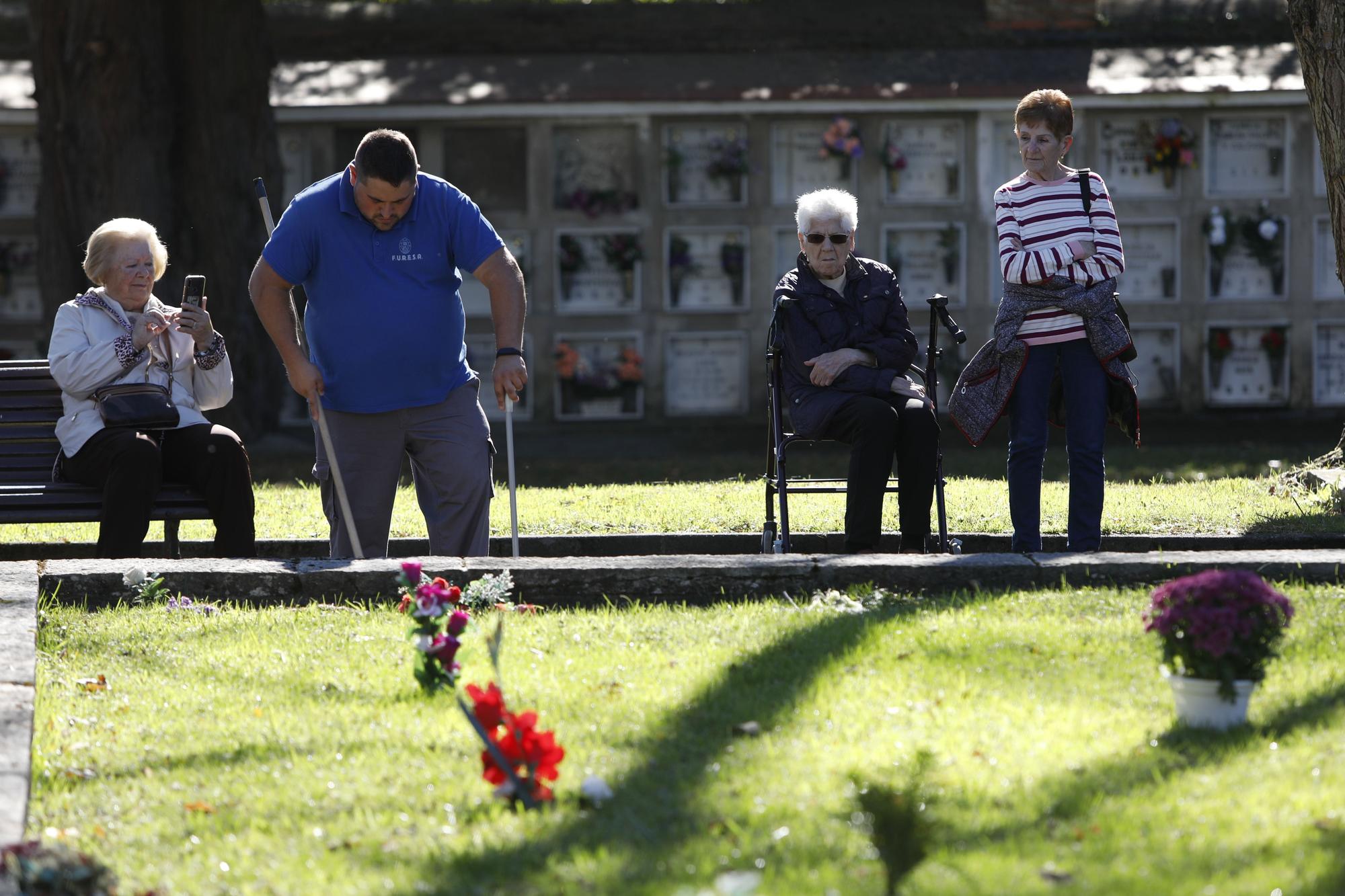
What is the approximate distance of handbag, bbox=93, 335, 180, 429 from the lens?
6141 mm

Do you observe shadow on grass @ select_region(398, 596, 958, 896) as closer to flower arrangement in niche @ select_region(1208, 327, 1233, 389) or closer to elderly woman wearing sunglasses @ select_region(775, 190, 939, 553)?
elderly woman wearing sunglasses @ select_region(775, 190, 939, 553)

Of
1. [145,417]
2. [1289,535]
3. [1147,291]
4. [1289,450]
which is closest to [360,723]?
[145,417]

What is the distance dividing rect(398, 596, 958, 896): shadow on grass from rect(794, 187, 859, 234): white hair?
2.09m

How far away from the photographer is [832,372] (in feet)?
20.4

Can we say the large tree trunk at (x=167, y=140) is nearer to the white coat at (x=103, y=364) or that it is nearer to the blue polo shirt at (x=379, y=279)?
the white coat at (x=103, y=364)

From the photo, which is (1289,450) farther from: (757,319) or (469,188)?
(469,188)

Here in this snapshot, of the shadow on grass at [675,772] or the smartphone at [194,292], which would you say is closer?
the shadow on grass at [675,772]

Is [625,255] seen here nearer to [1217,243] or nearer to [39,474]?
[1217,243]

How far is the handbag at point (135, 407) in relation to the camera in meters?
6.14

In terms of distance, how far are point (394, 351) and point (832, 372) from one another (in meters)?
1.61

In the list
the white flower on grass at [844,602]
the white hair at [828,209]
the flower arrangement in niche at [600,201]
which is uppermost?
the flower arrangement in niche at [600,201]

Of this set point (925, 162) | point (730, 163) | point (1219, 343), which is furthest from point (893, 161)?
point (1219, 343)

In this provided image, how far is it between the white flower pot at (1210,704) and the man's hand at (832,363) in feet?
9.34

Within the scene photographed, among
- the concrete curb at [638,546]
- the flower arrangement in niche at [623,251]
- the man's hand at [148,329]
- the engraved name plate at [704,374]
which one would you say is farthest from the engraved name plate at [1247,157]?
the man's hand at [148,329]
